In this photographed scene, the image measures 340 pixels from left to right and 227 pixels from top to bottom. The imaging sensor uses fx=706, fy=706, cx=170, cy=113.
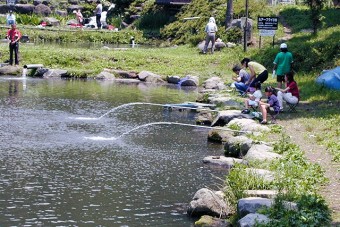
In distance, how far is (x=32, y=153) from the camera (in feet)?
48.6

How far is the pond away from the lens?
11.0m

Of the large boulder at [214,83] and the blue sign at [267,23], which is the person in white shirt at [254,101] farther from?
the blue sign at [267,23]

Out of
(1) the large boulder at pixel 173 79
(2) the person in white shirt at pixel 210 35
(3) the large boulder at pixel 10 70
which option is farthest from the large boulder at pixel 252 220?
(2) the person in white shirt at pixel 210 35

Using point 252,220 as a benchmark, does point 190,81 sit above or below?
below

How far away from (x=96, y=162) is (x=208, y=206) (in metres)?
4.08

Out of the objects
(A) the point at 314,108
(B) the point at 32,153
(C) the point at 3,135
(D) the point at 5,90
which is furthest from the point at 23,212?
(D) the point at 5,90

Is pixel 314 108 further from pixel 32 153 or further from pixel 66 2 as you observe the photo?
pixel 66 2

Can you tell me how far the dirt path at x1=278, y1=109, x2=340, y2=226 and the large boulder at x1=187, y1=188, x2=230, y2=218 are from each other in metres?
1.58

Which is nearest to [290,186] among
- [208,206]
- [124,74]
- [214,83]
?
[208,206]

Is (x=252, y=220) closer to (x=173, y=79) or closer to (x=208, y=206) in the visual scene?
(x=208, y=206)

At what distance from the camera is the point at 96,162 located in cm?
1431

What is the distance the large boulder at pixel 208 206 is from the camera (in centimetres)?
1080

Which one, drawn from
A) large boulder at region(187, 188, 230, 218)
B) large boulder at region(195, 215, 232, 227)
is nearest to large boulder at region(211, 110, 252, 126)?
large boulder at region(187, 188, 230, 218)

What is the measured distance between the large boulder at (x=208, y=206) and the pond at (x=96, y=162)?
188 mm
